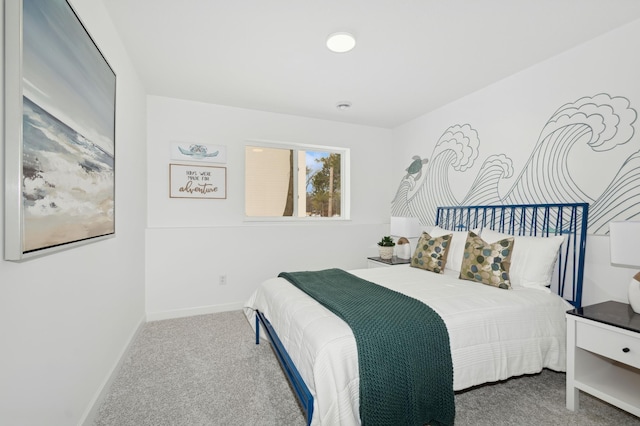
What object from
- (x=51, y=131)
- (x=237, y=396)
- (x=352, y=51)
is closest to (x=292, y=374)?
(x=237, y=396)

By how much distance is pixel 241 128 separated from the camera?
3746 mm

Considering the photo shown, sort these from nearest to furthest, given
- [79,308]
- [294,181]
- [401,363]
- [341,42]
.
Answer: [401,363]
[79,308]
[341,42]
[294,181]

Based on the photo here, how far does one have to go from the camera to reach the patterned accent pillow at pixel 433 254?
9.20 ft

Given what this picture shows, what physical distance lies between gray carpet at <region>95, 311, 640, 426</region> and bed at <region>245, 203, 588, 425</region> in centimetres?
23

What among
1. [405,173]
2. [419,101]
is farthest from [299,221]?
[419,101]

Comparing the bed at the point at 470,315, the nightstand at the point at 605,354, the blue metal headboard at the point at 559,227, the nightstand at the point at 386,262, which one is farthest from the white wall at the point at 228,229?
the nightstand at the point at 605,354

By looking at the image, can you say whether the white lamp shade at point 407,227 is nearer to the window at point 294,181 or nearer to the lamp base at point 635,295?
the window at point 294,181

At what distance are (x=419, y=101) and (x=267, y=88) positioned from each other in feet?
5.79

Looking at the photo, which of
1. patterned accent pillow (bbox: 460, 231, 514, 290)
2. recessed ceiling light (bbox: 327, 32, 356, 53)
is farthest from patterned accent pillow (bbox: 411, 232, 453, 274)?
recessed ceiling light (bbox: 327, 32, 356, 53)

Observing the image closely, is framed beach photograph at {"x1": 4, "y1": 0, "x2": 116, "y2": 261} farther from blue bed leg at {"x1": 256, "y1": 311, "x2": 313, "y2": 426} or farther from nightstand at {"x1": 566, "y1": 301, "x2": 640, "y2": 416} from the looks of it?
nightstand at {"x1": 566, "y1": 301, "x2": 640, "y2": 416}

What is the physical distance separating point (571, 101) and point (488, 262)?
146 cm

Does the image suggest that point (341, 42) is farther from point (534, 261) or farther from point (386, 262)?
point (386, 262)

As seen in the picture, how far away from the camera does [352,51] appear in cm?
245

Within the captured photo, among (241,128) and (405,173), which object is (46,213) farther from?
(405,173)
